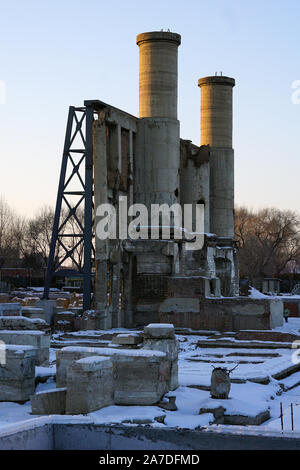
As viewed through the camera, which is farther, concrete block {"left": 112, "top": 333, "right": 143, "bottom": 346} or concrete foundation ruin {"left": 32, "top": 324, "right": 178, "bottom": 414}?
concrete block {"left": 112, "top": 333, "right": 143, "bottom": 346}

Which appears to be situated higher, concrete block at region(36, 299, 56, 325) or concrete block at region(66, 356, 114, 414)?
concrete block at region(36, 299, 56, 325)

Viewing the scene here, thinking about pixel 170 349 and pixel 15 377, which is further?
pixel 170 349

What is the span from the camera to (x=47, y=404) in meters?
13.7

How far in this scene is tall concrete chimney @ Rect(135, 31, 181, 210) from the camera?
35.3 m

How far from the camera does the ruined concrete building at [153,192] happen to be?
31.0 m

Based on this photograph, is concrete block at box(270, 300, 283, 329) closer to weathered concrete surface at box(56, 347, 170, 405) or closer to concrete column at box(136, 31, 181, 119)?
concrete column at box(136, 31, 181, 119)

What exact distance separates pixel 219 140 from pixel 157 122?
36.5 feet

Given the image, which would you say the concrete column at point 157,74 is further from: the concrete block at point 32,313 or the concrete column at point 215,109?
the concrete block at point 32,313

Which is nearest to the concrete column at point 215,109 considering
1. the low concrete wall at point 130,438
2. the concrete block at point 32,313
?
the concrete block at point 32,313

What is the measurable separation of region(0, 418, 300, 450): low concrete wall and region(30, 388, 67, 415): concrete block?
15.2 feet

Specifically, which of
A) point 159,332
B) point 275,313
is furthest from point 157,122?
point 159,332

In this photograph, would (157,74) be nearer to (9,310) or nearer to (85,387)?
(9,310)

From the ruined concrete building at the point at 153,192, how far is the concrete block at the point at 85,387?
53.5 feet

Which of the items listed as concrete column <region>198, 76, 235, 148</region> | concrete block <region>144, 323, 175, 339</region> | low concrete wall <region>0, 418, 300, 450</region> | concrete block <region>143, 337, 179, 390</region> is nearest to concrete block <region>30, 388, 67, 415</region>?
concrete block <region>143, 337, 179, 390</region>
